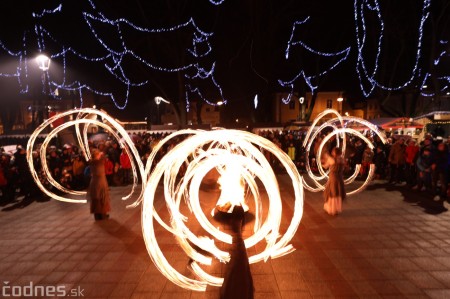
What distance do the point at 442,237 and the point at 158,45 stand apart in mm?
24495

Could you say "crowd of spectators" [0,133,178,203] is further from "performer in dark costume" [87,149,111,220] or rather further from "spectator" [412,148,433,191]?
"spectator" [412,148,433,191]

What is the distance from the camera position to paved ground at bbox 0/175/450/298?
16.1ft

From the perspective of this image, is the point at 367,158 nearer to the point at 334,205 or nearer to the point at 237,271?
the point at 334,205

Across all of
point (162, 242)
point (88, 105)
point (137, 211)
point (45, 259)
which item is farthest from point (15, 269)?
point (88, 105)

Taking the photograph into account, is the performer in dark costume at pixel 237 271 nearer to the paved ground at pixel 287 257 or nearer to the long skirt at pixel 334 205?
the paved ground at pixel 287 257

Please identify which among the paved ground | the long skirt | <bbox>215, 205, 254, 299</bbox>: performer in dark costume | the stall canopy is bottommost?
the paved ground

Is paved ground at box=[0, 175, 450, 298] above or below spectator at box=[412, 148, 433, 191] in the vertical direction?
below

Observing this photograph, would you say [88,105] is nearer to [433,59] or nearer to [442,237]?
[433,59]

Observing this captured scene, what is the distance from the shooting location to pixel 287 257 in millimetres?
5930

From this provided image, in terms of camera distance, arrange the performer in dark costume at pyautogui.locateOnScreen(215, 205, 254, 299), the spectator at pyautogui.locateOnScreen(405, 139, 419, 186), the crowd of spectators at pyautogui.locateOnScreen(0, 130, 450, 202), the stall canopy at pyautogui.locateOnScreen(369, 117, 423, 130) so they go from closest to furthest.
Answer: the performer in dark costume at pyautogui.locateOnScreen(215, 205, 254, 299), the crowd of spectators at pyautogui.locateOnScreen(0, 130, 450, 202), the spectator at pyautogui.locateOnScreen(405, 139, 419, 186), the stall canopy at pyautogui.locateOnScreen(369, 117, 423, 130)

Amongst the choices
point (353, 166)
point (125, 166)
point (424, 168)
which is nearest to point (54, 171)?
point (125, 166)

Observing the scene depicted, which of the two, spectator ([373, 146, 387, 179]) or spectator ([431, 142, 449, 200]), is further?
spectator ([373, 146, 387, 179])

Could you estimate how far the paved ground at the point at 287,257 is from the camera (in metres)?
4.92

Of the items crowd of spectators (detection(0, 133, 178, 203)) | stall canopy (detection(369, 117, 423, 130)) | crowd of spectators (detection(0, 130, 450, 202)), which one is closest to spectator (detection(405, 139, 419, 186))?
crowd of spectators (detection(0, 130, 450, 202))
